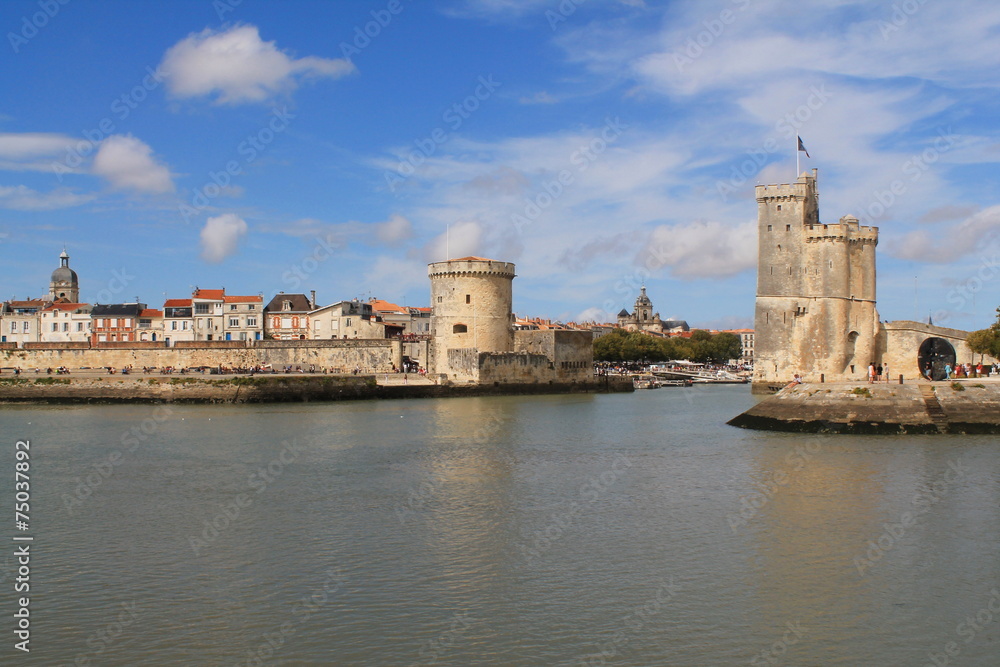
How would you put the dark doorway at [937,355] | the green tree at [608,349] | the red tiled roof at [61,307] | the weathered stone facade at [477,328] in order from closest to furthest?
the weathered stone facade at [477,328], the dark doorway at [937,355], the red tiled roof at [61,307], the green tree at [608,349]

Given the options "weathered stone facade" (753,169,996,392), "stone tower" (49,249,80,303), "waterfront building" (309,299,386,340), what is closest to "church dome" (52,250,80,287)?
"stone tower" (49,249,80,303)

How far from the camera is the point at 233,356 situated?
43500mm

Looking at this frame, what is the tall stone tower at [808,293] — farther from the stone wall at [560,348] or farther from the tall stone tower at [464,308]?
the tall stone tower at [464,308]

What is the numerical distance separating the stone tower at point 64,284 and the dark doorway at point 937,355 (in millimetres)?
55918

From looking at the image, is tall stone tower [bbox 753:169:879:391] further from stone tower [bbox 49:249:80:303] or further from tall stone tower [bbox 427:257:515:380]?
stone tower [bbox 49:249:80:303]

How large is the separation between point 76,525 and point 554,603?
23.0ft

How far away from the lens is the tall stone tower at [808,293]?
38.0 meters

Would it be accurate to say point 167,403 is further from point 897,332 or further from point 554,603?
point 897,332

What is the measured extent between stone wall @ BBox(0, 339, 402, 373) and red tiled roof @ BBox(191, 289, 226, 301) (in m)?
6.87

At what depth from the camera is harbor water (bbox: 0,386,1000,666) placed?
303 inches

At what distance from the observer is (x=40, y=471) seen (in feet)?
53.5

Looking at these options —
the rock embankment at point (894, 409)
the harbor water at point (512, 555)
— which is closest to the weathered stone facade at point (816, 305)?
the rock embankment at point (894, 409)

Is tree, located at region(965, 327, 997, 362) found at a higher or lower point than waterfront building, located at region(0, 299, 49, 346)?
lower

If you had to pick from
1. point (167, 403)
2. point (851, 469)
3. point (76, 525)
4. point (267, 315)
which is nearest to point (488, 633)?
point (76, 525)
